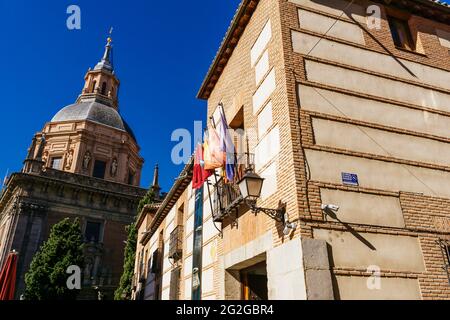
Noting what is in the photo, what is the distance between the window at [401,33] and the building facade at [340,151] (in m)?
0.04

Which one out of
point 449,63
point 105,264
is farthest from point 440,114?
point 105,264

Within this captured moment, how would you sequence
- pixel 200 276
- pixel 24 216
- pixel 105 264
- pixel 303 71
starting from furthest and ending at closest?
pixel 105 264, pixel 24 216, pixel 200 276, pixel 303 71

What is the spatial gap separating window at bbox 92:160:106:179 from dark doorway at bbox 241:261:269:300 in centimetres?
3190

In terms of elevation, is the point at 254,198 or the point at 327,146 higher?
the point at 327,146

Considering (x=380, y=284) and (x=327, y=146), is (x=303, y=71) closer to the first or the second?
(x=327, y=146)

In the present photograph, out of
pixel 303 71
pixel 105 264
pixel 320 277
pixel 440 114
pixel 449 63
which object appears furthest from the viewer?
pixel 105 264

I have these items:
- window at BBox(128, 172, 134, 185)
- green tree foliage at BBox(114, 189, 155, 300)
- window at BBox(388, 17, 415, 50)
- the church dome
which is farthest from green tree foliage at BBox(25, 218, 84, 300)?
window at BBox(388, 17, 415, 50)

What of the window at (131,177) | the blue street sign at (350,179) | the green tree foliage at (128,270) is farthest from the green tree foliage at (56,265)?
the blue street sign at (350,179)

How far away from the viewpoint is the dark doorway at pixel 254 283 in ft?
24.3

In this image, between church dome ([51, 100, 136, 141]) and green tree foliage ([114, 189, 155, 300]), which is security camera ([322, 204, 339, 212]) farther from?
church dome ([51, 100, 136, 141])

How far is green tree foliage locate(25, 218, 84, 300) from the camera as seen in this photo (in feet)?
69.2

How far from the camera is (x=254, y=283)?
763cm

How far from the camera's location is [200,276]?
9.53 metres

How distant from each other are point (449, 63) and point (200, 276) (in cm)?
843
